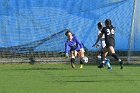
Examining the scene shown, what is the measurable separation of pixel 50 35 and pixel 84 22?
67.5 inches

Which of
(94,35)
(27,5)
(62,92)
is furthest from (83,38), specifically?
(62,92)

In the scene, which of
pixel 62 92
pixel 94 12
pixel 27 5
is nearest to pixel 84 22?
pixel 94 12

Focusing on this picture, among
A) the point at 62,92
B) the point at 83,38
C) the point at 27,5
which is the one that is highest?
the point at 27,5

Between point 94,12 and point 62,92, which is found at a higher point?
point 94,12

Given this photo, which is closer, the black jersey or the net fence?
the black jersey

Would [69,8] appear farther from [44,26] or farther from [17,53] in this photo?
[17,53]

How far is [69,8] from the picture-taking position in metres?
26.1

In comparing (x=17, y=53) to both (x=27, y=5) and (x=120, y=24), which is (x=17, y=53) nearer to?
(x=27, y=5)

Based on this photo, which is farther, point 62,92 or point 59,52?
point 59,52

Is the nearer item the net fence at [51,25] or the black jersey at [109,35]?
the black jersey at [109,35]

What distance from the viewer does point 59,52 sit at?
25.8 metres

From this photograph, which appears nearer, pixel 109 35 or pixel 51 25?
pixel 109 35

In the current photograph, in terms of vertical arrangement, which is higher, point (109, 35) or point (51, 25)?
point (51, 25)

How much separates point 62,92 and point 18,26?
568 inches
